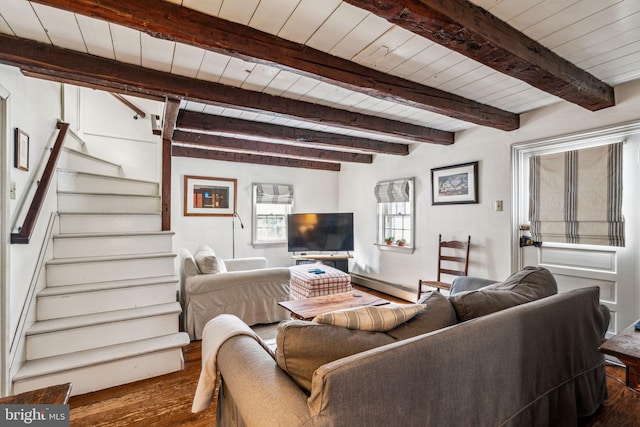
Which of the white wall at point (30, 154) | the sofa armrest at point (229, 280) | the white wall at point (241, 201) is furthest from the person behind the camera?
the white wall at point (241, 201)

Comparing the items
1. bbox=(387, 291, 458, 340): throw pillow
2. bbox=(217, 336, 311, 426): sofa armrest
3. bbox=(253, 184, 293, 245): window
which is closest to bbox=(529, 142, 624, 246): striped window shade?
bbox=(387, 291, 458, 340): throw pillow

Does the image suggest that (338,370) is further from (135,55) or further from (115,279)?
(115,279)

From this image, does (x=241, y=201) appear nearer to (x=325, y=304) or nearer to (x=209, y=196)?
(x=209, y=196)

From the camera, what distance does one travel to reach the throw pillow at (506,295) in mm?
1489

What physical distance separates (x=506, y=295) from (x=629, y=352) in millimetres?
579

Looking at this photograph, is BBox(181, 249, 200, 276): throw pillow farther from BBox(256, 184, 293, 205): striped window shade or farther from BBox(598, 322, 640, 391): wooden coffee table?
BBox(598, 322, 640, 391): wooden coffee table

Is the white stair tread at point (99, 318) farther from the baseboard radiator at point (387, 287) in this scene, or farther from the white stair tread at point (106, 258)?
the baseboard radiator at point (387, 287)

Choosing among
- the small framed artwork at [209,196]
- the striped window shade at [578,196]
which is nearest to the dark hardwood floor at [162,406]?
the striped window shade at [578,196]

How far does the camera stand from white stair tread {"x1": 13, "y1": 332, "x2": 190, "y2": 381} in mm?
1963

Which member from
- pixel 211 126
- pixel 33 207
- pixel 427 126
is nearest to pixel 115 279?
pixel 33 207

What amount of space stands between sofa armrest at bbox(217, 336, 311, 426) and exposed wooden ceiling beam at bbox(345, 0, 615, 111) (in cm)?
146

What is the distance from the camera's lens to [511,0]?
1.43 metres

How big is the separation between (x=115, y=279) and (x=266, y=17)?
7.70 feet

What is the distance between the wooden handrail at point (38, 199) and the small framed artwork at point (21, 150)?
140 mm
